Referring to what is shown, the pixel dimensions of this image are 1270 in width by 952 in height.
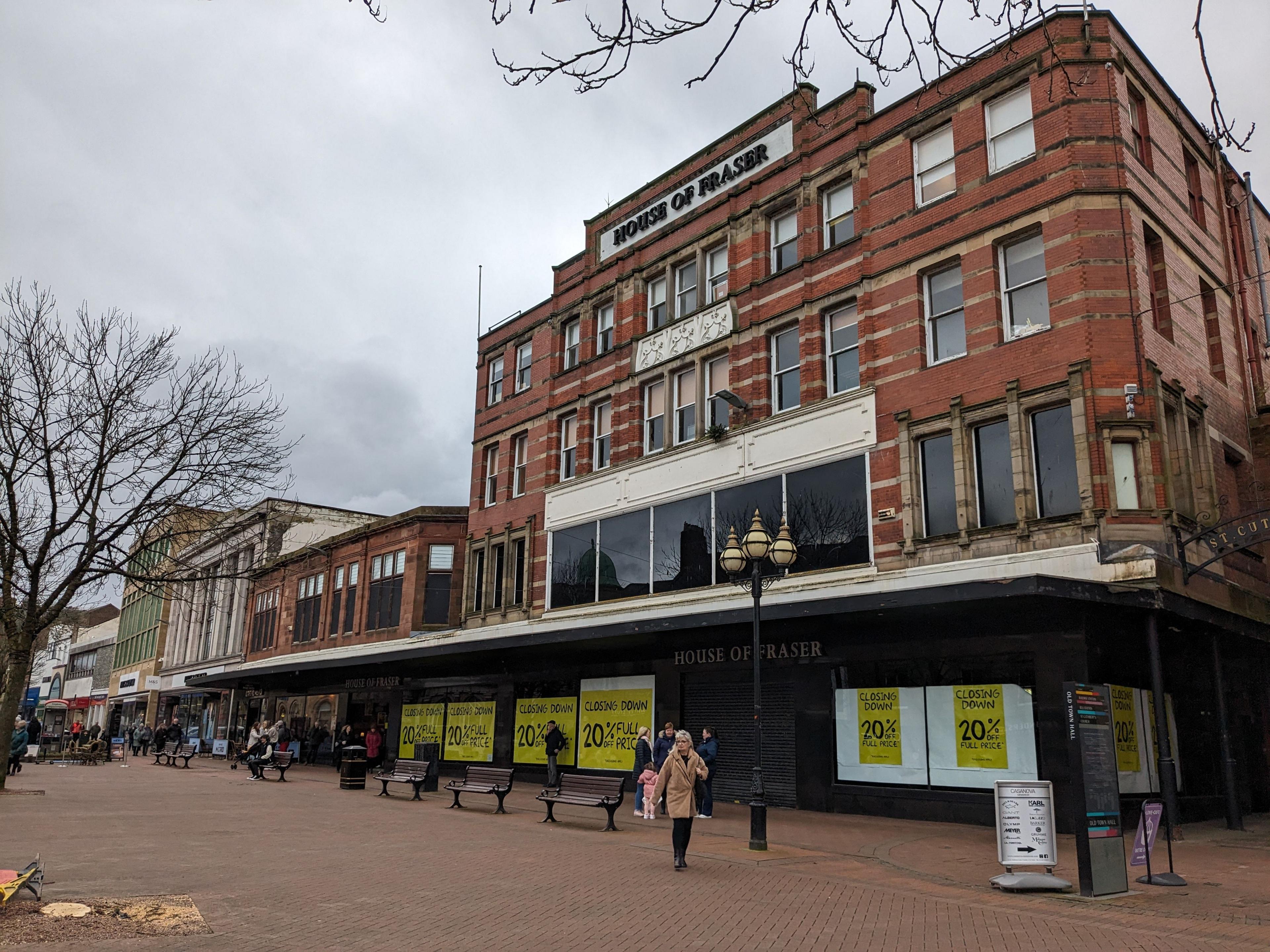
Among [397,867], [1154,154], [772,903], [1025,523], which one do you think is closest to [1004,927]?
[772,903]

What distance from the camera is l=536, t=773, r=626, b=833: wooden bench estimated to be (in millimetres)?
15523

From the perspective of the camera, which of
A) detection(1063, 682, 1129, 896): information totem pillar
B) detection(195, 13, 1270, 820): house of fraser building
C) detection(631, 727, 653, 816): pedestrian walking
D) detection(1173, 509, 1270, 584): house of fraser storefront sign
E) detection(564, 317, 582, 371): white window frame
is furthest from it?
detection(564, 317, 582, 371): white window frame

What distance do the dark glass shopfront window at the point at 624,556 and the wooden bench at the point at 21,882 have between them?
16272mm

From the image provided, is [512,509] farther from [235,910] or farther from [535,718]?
[235,910]

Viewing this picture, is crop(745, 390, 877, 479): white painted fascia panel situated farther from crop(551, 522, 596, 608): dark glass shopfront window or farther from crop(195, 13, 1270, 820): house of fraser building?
crop(551, 522, 596, 608): dark glass shopfront window

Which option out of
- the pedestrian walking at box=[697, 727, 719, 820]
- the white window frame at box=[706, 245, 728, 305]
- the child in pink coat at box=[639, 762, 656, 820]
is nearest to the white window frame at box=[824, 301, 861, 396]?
the white window frame at box=[706, 245, 728, 305]

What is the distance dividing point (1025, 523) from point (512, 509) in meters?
16.8

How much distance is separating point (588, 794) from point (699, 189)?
16076 millimetres

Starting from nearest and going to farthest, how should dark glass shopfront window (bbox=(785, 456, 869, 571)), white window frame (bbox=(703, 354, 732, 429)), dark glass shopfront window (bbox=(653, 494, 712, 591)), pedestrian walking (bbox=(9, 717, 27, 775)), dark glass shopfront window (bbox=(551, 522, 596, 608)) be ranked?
dark glass shopfront window (bbox=(785, 456, 869, 571)) → dark glass shopfront window (bbox=(653, 494, 712, 591)) → white window frame (bbox=(703, 354, 732, 429)) → pedestrian walking (bbox=(9, 717, 27, 775)) → dark glass shopfront window (bbox=(551, 522, 596, 608))

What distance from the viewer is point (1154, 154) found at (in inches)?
749

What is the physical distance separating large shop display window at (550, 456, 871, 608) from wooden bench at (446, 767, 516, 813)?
6.42 m

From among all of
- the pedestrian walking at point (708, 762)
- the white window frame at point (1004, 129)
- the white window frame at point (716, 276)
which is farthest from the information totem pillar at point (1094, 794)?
the white window frame at point (716, 276)

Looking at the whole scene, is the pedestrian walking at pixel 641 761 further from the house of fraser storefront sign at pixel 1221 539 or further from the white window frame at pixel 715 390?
the house of fraser storefront sign at pixel 1221 539

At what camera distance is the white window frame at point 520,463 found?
29812 mm
